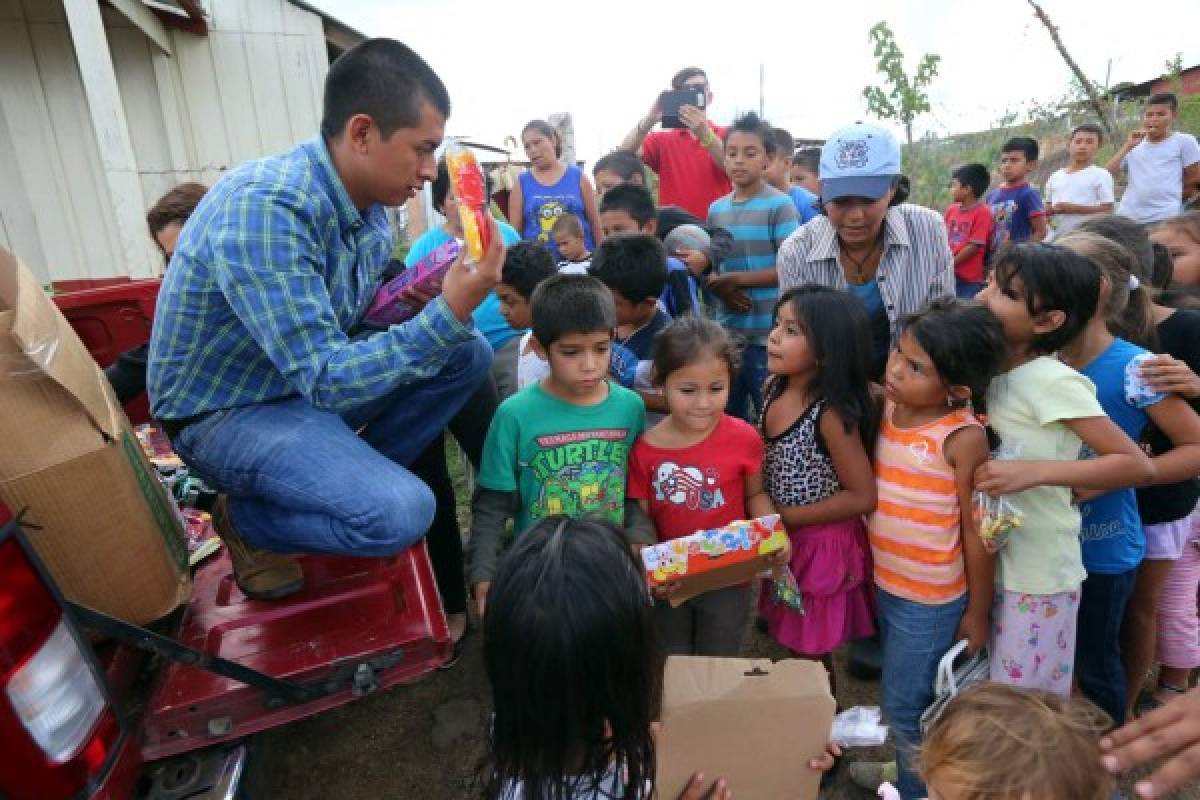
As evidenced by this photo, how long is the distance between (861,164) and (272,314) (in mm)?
2136

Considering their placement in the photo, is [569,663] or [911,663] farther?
[911,663]

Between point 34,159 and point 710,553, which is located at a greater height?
point 34,159

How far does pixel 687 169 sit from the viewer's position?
492 cm

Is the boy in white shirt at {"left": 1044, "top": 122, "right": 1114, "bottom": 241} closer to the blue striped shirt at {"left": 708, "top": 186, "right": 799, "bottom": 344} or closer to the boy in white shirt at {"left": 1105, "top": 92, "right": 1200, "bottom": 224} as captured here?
the boy in white shirt at {"left": 1105, "top": 92, "right": 1200, "bottom": 224}

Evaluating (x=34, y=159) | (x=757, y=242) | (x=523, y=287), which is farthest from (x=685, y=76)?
(x=34, y=159)

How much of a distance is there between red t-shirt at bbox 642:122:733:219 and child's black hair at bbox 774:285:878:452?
2920mm

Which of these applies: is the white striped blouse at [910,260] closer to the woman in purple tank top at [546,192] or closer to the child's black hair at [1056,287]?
the child's black hair at [1056,287]

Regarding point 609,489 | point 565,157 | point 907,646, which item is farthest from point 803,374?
point 565,157

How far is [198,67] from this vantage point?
709 centimetres

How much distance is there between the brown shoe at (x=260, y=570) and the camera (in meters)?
2.15

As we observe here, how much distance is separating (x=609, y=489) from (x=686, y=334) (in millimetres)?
554

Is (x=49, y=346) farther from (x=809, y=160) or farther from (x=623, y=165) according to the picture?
(x=809, y=160)

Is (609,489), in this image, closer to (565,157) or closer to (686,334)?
(686,334)

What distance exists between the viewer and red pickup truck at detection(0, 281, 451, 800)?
1.22 m
